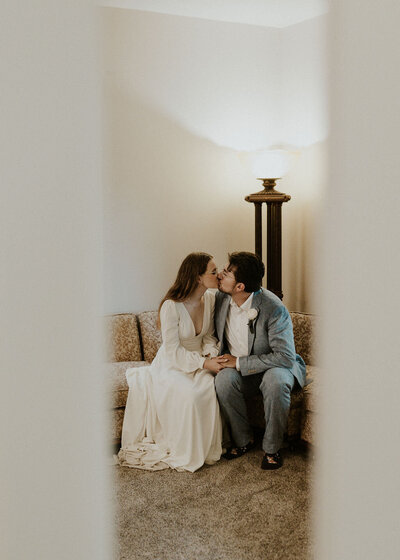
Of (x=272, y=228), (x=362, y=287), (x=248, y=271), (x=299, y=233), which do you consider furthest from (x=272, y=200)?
(x=362, y=287)

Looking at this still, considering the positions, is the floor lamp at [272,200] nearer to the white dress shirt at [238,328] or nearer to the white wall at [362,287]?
the white dress shirt at [238,328]

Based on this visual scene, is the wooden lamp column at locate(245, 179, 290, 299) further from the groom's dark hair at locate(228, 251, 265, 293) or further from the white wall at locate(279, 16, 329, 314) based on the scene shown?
the groom's dark hair at locate(228, 251, 265, 293)

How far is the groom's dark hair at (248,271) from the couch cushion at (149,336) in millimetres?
861

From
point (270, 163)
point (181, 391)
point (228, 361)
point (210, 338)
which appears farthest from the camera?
point (270, 163)

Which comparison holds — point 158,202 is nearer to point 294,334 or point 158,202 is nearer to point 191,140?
point 191,140

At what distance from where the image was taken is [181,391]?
302 centimetres

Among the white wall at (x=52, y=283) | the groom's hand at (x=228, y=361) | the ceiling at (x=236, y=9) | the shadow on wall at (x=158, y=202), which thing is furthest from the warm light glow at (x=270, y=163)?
the white wall at (x=52, y=283)

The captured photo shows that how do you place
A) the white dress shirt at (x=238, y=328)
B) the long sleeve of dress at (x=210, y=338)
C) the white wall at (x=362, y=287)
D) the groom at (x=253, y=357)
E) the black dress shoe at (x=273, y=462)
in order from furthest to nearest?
the long sleeve of dress at (x=210, y=338) < the white dress shirt at (x=238, y=328) < the groom at (x=253, y=357) < the black dress shoe at (x=273, y=462) < the white wall at (x=362, y=287)

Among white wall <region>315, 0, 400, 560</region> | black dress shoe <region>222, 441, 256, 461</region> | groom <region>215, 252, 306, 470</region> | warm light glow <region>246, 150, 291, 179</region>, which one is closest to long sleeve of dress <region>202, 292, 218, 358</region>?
groom <region>215, 252, 306, 470</region>

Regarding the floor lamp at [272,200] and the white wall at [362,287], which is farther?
the floor lamp at [272,200]

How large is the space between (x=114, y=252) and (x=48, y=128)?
3.46 m

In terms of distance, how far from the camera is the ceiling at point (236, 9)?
12.4ft

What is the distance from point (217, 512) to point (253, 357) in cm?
84

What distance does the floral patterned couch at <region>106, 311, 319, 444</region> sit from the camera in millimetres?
3141
